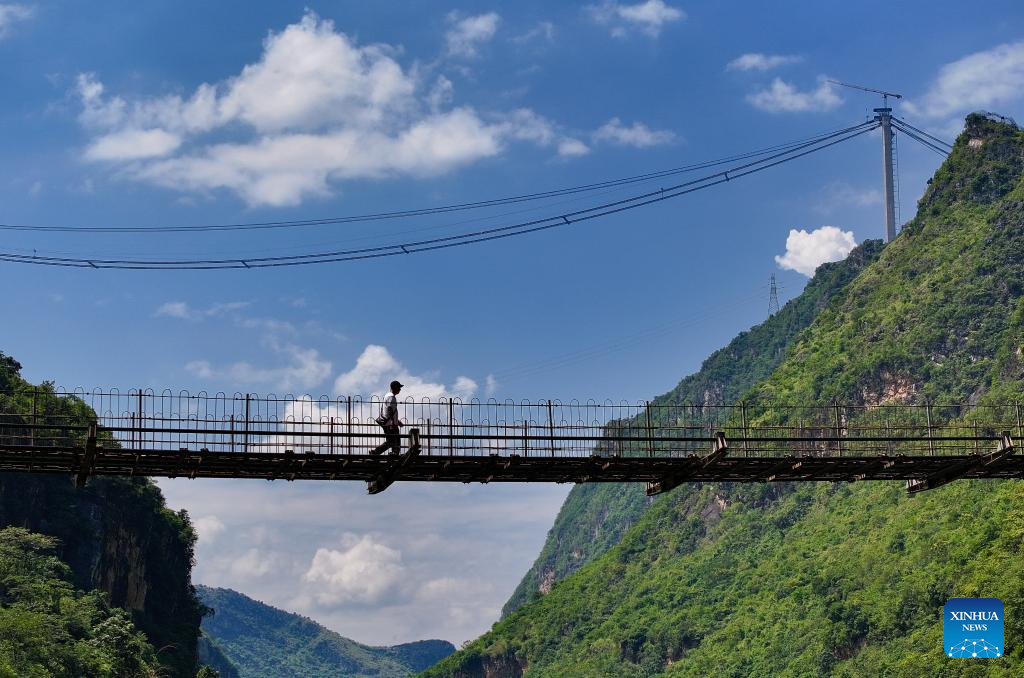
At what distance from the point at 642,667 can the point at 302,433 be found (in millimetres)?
126422

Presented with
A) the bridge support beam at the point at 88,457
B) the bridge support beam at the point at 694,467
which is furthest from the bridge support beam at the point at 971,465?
the bridge support beam at the point at 88,457

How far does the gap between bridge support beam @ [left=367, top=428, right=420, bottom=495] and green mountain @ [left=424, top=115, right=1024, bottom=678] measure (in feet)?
213

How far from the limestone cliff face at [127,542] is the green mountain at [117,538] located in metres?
0.07

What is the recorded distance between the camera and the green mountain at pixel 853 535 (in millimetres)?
106075

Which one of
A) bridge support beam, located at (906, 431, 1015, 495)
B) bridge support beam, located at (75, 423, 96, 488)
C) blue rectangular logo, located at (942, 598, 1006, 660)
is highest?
bridge support beam, located at (75, 423, 96, 488)

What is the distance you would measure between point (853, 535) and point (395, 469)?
109 metres

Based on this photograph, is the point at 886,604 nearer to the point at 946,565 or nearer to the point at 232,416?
the point at 946,565

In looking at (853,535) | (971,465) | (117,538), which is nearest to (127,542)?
(117,538)

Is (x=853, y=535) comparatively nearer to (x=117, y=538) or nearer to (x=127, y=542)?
(x=127, y=542)

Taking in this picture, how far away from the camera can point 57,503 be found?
289 feet

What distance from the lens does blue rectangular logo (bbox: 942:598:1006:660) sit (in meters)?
63.6

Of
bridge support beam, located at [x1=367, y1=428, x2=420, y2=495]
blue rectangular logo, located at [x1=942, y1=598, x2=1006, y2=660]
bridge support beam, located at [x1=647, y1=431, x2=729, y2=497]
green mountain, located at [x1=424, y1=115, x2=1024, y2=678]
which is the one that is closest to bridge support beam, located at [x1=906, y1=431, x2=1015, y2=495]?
bridge support beam, located at [x1=647, y1=431, x2=729, y2=497]

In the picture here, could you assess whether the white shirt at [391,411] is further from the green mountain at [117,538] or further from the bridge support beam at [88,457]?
the green mountain at [117,538]

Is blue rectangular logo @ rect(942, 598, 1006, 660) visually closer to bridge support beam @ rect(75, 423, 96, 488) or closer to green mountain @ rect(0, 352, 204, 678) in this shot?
bridge support beam @ rect(75, 423, 96, 488)
